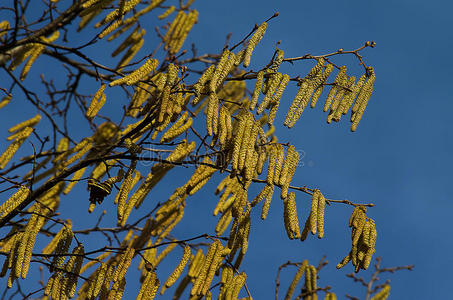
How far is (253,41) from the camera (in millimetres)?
4074

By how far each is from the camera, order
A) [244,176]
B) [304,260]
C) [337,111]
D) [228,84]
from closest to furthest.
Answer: [244,176] → [304,260] → [337,111] → [228,84]

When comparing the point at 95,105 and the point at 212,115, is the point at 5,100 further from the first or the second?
the point at 212,115

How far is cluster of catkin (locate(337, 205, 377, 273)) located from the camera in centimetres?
400

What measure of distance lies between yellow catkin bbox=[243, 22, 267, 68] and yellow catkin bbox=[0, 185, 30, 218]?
181 cm

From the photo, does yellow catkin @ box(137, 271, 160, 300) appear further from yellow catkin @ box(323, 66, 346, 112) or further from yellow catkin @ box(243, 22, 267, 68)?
yellow catkin @ box(323, 66, 346, 112)

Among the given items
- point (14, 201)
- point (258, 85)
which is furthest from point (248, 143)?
point (14, 201)

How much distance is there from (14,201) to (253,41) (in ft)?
6.70

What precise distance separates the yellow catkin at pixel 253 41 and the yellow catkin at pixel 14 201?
1811mm

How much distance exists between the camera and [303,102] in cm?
400

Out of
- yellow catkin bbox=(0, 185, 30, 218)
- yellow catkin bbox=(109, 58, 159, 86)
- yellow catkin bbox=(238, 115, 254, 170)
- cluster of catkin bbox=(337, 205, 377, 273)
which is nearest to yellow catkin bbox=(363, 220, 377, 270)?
cluster of catkin bbox=(337, 205, 377, 273)

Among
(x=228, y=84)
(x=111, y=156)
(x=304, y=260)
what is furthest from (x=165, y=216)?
(x=228, y=84)

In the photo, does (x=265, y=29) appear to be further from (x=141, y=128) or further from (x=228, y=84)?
(x=228, y=84)

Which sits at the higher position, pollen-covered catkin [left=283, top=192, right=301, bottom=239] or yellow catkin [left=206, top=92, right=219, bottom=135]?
yellow catkin [left=206, top=92, right=219, bottom=135]

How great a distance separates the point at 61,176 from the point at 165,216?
3.47 feet
